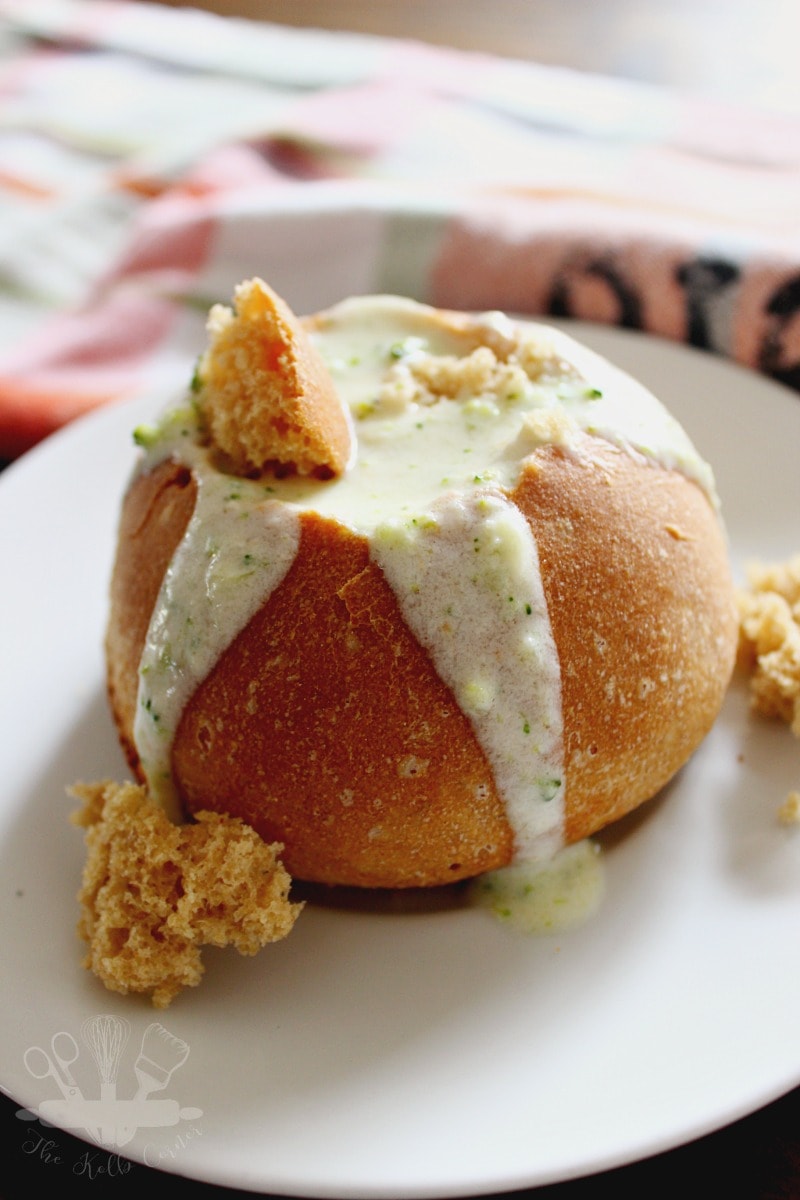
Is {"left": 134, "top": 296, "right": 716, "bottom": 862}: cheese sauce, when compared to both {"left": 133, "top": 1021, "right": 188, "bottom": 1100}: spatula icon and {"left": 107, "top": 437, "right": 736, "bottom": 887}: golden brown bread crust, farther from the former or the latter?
{"left": 133, "top": 1021, "right": 188, "bottom": 1100}: spatula icon

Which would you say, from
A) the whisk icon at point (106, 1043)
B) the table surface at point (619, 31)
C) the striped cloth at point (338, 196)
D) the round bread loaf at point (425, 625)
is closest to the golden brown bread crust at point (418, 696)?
the round bread loaf at point (425, 625)

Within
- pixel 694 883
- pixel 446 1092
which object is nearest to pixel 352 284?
pixel 694 883

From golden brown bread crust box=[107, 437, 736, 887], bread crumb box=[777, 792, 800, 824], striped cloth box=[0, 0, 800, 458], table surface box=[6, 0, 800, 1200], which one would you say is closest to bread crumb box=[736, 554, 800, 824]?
bread crumb box=[777, 792, 800, 824]

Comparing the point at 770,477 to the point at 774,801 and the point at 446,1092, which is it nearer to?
the point at 774,801

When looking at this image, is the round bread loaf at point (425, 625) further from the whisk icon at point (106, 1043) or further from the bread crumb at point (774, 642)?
the whisk icon at point (106, 1043)

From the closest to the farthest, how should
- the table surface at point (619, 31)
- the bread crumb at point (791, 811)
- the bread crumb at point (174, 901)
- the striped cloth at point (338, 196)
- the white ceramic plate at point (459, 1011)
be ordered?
the white ceramic plate at point (459, 1011) < the bread crumb at point (174, 901) < the bread crumb at point (791, 811) < the striped cloth at point (338, 196) < the table surface at point (619, 31)

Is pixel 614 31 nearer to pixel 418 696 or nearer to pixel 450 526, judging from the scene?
pixel 450 526
